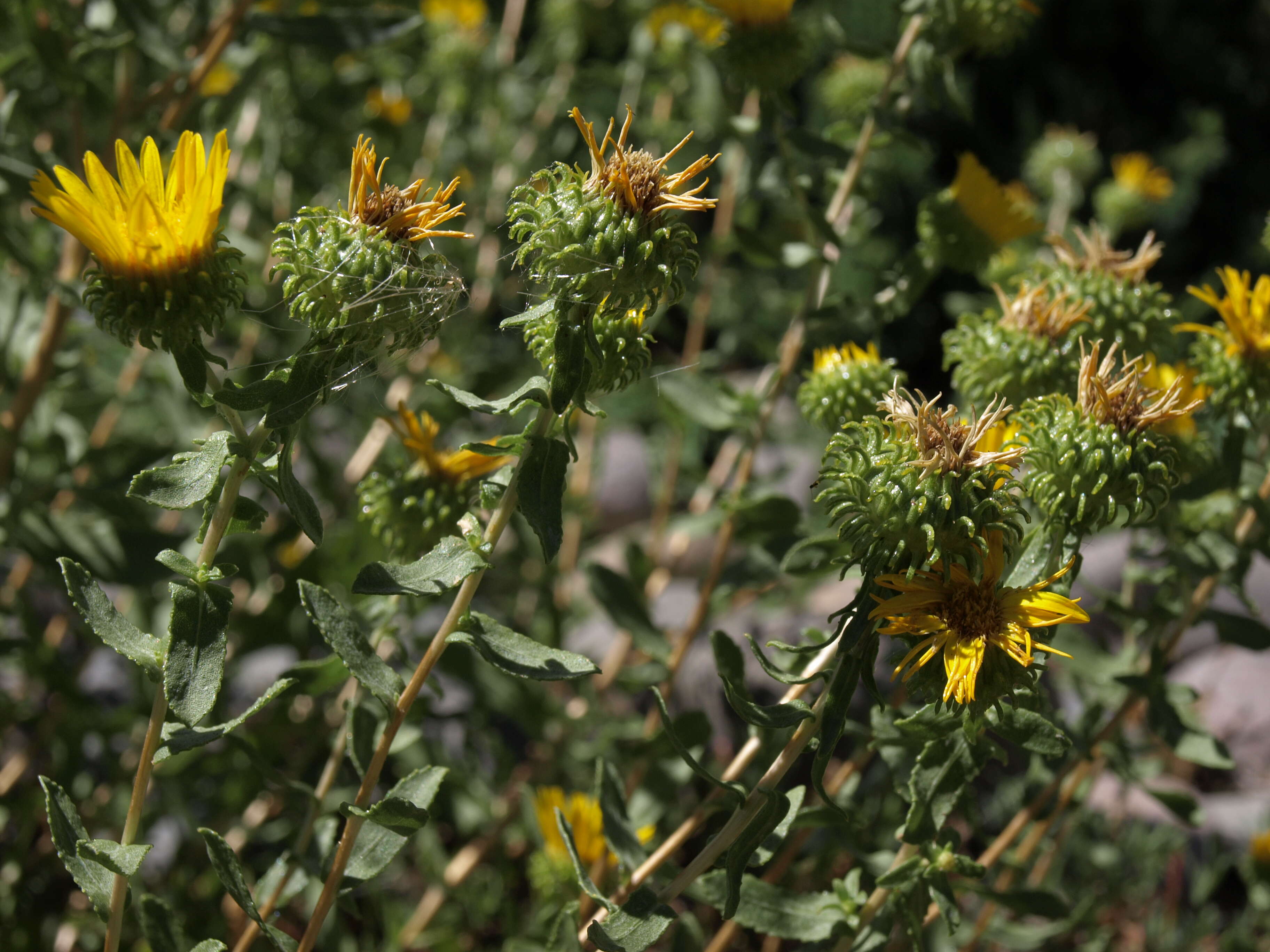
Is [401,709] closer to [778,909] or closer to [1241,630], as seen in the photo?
[778,909]

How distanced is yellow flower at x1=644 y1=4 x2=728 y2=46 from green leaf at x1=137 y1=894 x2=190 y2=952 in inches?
86.7

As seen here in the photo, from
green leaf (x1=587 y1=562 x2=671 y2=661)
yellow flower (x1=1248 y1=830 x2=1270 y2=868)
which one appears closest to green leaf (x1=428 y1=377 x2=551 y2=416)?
green leaf (x1=587 y1=562 x2=671 y2=661)

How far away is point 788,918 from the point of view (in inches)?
53.4

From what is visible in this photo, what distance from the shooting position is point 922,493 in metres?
1.01

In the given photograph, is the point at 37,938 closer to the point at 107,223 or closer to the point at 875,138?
the point at 107,223

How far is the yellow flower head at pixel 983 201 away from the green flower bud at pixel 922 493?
0.78 metres

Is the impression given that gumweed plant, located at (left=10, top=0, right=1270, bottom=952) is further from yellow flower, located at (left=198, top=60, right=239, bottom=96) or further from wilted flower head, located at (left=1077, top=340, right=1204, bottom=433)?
yellow flower, located at (left=198, top=60, right=239, bottom=96)

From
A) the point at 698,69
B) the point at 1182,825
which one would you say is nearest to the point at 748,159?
the point at 698,69

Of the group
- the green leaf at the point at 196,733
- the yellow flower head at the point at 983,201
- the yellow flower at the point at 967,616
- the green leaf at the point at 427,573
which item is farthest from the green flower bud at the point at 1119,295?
the green leaf at the point at 196,733

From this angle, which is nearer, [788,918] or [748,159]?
[788,918]

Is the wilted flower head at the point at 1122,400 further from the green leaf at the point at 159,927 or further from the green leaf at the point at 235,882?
the green leaf at the point at 159,927

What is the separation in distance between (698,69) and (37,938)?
249cm

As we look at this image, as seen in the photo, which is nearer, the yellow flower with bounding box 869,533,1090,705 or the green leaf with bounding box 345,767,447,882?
the yellow flower with bounding box 869,533,1090,705

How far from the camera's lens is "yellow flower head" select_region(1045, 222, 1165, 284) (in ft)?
4.81
